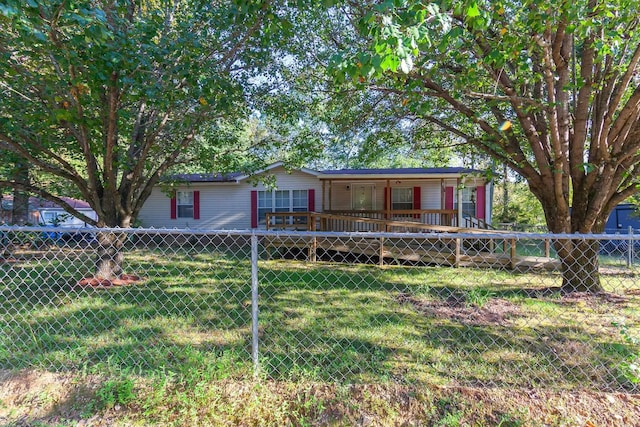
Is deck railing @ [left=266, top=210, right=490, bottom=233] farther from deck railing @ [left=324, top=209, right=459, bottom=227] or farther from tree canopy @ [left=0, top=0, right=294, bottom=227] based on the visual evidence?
tree canopy @ [left=0, top=0, right=294, bottom=227]

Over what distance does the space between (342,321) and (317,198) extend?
10.2 m

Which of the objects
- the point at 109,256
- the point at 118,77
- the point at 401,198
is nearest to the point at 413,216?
the point at 401,198

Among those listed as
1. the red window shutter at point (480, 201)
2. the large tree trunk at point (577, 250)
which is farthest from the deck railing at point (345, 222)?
the large tree trunk at point (577, 250)

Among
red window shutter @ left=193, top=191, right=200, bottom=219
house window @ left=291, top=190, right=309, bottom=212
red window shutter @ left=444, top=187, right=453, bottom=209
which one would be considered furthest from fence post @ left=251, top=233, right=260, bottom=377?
red window shutter @ left=193, top=191, right=200, bottom=219

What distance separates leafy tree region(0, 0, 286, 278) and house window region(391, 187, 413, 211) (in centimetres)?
815

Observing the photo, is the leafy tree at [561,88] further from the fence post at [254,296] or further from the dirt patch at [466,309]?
the fence post at [254,296]

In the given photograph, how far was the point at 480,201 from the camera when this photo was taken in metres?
14.4

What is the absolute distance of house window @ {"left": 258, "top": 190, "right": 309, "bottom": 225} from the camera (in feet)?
48.2

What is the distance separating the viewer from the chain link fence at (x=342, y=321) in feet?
10.0

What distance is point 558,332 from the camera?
416cm

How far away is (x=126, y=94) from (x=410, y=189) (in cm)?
1122

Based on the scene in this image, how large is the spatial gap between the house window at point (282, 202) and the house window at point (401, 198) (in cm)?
354

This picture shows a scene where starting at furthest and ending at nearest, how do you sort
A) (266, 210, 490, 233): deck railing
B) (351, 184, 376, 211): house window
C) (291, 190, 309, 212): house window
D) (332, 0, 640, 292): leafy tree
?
(291, 190, 309, 212): house window, (351, 184, 376, 211): house window, (266, 210, 490, 233): deck railing, (332, 0, 640, 292): leafy tree

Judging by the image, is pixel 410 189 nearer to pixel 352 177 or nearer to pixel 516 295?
pixel 352 177
